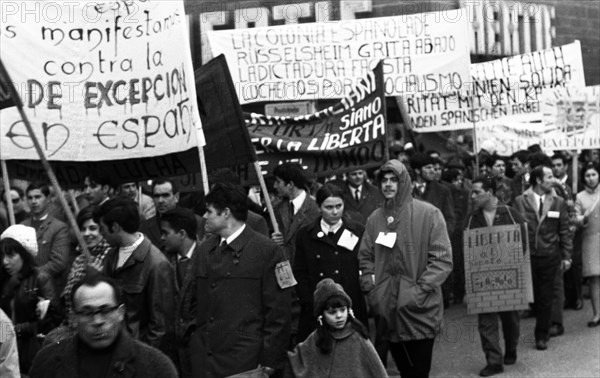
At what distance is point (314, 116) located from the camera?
1094cm

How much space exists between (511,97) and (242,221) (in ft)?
38.8

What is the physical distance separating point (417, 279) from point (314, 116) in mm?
3429

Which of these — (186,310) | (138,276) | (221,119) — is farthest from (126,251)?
(221,119)

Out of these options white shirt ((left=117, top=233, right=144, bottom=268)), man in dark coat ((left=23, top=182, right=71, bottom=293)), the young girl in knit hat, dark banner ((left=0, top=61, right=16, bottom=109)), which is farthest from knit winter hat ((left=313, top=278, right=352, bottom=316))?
dark banner ((left=0, top=61, right=16, bottom=109))

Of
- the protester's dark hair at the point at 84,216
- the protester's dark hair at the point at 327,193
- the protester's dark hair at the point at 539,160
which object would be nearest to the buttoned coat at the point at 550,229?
the protester's dark hair at the point at 539,160

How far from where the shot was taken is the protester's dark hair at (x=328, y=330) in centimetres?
638

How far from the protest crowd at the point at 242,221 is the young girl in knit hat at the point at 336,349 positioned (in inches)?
0.5

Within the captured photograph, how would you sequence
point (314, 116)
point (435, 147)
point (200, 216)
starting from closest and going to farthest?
point (200, 216) < point (314, 116) < point (435, 147)

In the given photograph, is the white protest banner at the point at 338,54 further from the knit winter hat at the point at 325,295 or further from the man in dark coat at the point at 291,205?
the knit winter hat at the point at 325,295

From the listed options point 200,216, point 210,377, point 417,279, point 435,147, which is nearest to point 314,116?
point 200,216

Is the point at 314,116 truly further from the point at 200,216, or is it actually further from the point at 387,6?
the point at 387,6

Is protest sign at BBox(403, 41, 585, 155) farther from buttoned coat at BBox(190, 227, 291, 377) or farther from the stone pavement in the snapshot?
buttoned coat at BBox(190, 227, 291, 377)

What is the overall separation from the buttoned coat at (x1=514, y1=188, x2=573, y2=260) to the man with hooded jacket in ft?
10.6

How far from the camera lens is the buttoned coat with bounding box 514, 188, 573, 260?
35.9 feet
